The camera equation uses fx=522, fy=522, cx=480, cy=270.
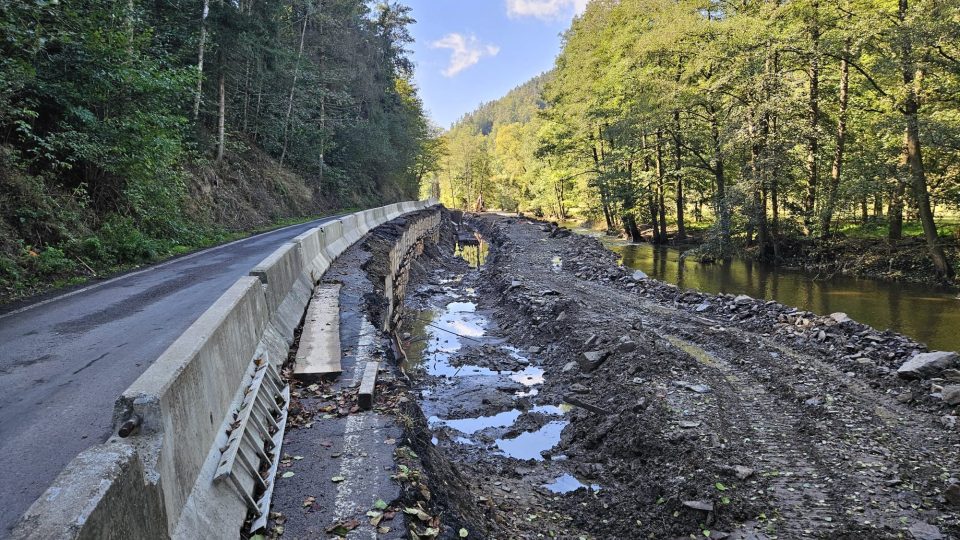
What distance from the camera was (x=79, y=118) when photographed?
1224 cm

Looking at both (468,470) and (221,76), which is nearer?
(468,470)

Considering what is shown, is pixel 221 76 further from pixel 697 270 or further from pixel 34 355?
pixel 697 270

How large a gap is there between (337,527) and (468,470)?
359 cm

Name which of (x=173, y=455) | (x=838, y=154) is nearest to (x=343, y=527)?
(x=173, y=455)

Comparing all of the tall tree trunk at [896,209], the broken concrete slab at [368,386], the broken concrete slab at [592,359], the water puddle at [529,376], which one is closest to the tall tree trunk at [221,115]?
the water puddle at [529,376]

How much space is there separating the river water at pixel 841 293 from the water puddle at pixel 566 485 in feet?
30.0

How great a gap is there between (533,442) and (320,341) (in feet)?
→ 12.6

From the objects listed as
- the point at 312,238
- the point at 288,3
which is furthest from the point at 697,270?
the point at 288,3

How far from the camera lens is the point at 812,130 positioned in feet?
67.2

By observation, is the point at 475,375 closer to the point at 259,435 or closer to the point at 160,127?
the point at 259,435

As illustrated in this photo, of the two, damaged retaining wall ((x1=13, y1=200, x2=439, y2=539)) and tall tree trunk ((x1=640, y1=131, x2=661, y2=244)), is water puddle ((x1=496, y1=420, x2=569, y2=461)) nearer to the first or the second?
damaged retaining wall ((x1=13, y1=200, x2=439, y2=539))

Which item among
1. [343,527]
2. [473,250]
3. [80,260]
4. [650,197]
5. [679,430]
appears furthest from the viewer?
[473,250]

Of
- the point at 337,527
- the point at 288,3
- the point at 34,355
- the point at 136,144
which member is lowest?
the point at 337,527

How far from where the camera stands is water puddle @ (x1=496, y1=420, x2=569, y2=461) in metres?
8.33
